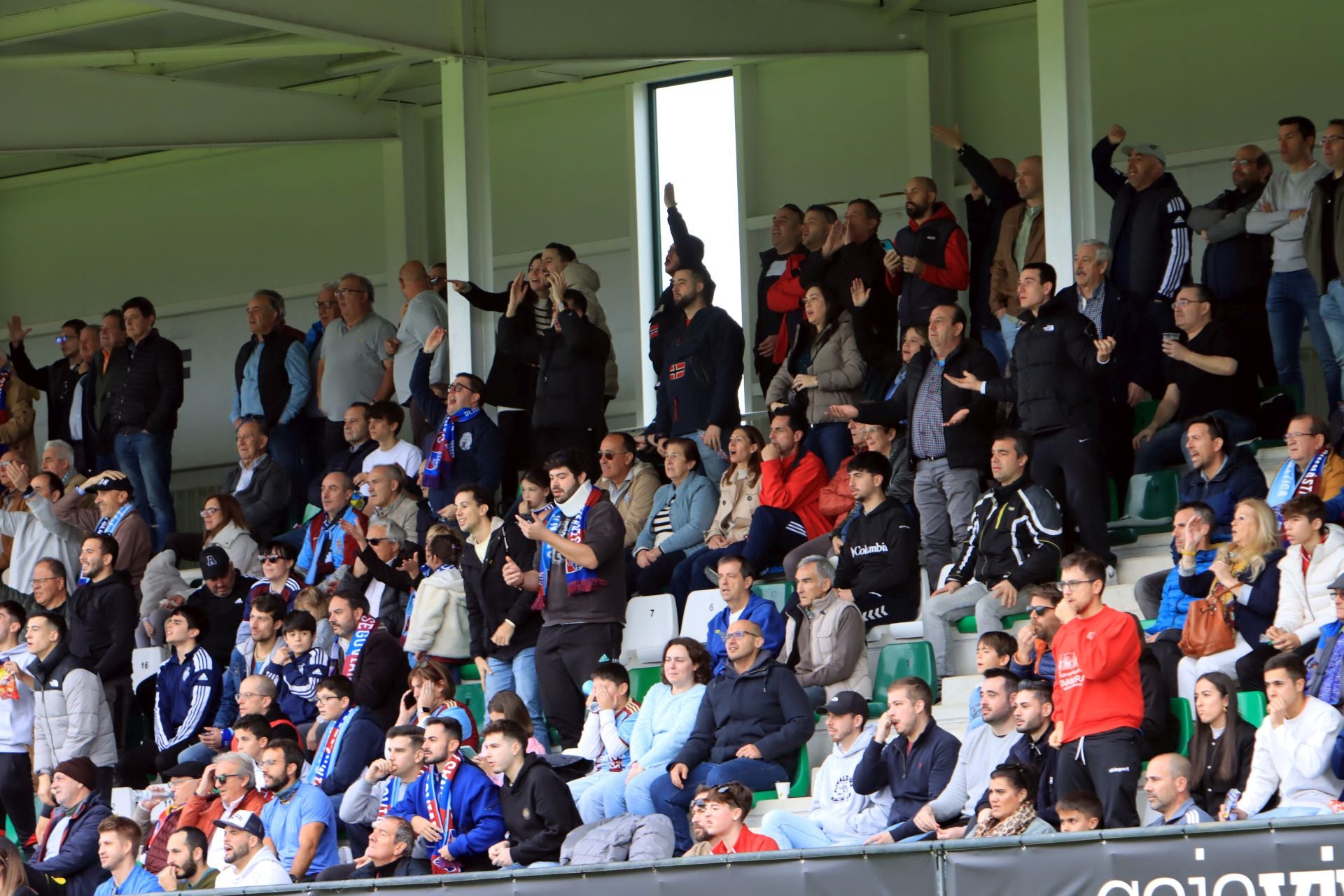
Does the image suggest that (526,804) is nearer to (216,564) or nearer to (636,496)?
(636,496)

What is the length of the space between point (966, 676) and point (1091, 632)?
1488 mm

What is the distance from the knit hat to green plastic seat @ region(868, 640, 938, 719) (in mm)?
3679

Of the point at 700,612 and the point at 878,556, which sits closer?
the point at 878,556

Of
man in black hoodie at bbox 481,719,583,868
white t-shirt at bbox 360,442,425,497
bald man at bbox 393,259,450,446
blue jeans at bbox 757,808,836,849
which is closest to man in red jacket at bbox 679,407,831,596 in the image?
man in black hoodie at bbox 481,719,583,868

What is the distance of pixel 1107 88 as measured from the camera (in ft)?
43.8

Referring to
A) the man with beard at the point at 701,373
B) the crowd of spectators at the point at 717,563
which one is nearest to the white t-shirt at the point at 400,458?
the crowd of spectators at the point at 717,563

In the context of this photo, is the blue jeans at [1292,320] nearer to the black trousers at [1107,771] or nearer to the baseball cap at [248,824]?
the black trousers at [1107,771]

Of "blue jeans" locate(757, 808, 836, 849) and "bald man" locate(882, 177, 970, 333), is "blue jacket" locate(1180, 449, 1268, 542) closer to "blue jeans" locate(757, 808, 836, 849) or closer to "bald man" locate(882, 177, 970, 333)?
"blue jeans" locate(757, 808, 836, 849)

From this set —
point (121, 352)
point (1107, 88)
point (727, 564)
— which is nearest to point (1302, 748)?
point (727, 564)

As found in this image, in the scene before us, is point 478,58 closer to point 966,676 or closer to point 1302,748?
point 966,676

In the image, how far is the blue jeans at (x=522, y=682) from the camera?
9.29 meters

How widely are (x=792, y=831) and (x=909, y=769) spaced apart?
49cm

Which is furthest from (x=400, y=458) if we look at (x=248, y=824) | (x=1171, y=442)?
(x=1171, y=442)

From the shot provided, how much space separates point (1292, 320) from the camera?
10.2 meters
